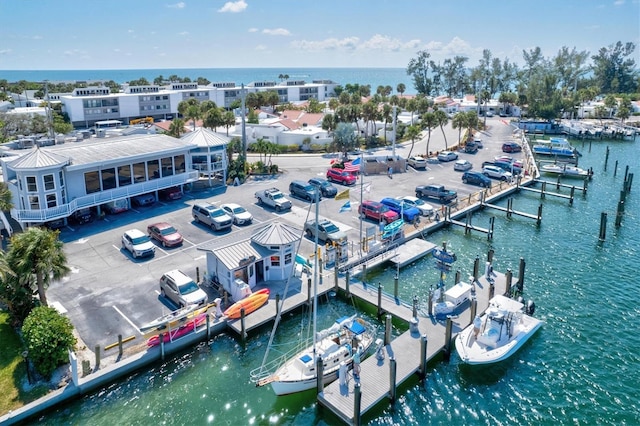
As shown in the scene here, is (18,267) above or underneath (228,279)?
above

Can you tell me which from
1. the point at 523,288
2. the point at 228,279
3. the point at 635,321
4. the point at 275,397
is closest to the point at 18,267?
the point at 228,279

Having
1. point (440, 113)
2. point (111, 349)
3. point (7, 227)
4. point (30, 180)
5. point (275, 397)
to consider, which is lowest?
point (275, 397)

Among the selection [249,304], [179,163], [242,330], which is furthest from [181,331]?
[179,163]

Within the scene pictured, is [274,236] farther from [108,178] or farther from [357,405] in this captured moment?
[108,178]

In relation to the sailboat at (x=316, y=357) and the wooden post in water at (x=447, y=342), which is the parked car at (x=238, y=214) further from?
the wooden post in water at (x=447, y=342)

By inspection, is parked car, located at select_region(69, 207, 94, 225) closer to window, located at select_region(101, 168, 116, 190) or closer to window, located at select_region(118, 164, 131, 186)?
window, located at select_region(101, 168, 116, 190)

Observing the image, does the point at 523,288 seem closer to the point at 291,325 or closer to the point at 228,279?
the point at 291,325

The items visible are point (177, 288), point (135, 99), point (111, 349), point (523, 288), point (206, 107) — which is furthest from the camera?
point (135, 99)
